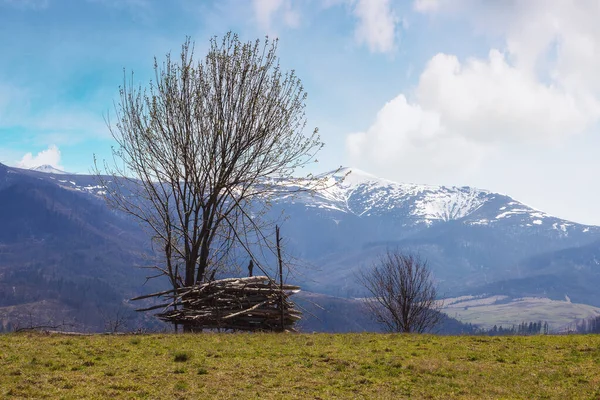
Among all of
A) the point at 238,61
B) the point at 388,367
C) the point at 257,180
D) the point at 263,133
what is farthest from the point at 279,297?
the point at 238,61

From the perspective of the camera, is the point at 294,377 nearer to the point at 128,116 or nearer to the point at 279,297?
the point at 279,297

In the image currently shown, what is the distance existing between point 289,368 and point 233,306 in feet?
34.1

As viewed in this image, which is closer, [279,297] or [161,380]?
[161,380]

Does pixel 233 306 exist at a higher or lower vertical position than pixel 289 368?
higher

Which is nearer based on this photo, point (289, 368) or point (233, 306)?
point (289, 368)

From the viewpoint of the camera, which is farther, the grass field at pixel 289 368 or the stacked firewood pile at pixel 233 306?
the stacked firewood pile at pixel 233 306

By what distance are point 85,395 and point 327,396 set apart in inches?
229

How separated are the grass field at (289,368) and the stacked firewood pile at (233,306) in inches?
152

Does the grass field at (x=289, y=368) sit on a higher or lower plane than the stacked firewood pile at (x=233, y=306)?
lower

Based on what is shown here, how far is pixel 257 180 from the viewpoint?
26.0 metres

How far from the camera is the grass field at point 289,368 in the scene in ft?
38.6

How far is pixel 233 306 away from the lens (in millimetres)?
24422

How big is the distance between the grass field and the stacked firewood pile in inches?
152

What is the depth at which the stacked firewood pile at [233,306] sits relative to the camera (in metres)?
23.8
